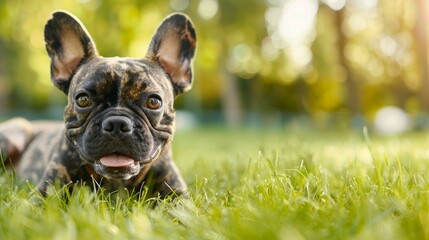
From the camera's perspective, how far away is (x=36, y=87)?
3900cm

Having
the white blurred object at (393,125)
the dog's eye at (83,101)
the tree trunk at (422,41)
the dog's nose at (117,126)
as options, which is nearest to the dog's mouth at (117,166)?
the dog's nose at (117,126)

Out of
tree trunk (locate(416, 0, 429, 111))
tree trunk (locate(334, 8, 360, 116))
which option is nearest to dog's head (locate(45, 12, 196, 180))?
tree trunk (locate(416, 0, 429, 111))

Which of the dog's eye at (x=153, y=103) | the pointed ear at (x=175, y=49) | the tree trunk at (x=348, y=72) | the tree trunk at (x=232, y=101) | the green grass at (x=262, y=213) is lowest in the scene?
the tree trunk at (x=232, y=101)

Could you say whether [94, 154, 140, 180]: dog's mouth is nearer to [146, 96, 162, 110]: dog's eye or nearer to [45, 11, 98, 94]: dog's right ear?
[146, 96, 162, 110]: dog's eye

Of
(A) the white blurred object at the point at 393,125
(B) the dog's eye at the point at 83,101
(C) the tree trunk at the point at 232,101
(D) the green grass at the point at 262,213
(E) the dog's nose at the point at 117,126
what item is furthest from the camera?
(C) the tree trunk at the point at 232,101

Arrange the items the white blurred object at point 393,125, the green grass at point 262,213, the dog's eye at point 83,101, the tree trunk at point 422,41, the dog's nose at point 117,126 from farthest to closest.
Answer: the white blurred object at point 393,125 < the tree trunk at point 422,41 < the dog's eye at point 83,101 < the dog's nose at point 117,126 < the green grass at point 262,213

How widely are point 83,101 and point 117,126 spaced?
359mm

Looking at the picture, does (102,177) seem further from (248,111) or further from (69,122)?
(248,111)

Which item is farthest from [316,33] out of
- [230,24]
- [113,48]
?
[113,48]

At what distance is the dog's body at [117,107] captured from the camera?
3312mm

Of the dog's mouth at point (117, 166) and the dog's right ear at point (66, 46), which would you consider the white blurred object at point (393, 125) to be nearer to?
the dog's right ear at point (66, 46)

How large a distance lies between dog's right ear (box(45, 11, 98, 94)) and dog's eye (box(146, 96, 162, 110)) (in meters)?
0.71

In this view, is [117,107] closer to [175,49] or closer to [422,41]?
[175,49]

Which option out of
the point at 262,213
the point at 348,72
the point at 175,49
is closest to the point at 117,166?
the point at 262,213
